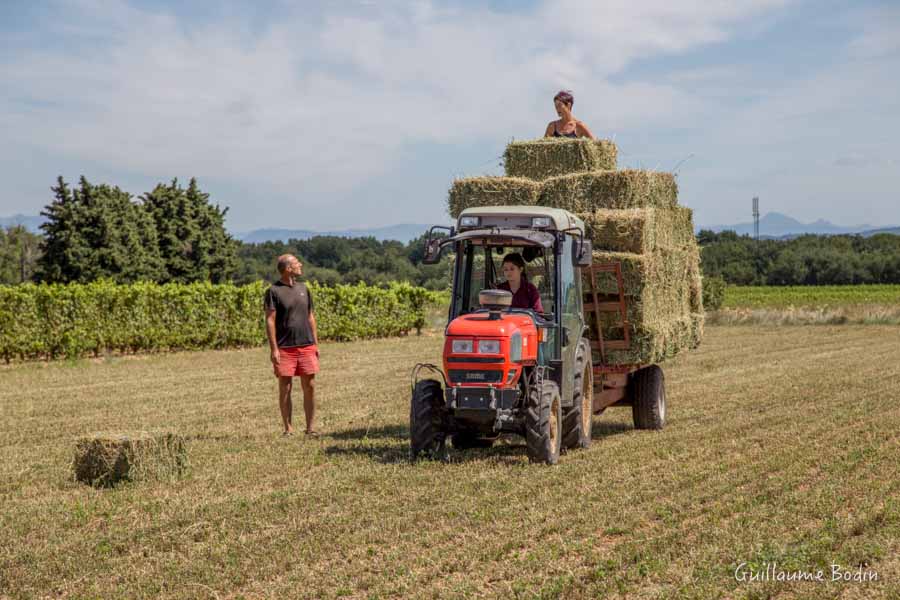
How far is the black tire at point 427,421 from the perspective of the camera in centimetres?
910

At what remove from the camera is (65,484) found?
8734 mm

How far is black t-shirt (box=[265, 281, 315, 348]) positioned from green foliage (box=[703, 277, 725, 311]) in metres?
35.3

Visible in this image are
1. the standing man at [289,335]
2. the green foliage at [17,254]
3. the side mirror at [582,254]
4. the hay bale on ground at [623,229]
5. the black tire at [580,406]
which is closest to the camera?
the side mirror at [582,254]

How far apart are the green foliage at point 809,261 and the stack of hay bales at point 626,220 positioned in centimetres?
5617

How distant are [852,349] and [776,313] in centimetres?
1480

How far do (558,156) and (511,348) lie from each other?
4699mm

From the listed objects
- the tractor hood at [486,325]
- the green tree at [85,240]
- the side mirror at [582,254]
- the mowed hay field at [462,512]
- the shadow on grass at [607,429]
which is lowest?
the shadow on grass at [607,429]

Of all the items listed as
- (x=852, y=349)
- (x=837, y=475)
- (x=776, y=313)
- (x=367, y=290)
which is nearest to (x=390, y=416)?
(x=837, y=475)

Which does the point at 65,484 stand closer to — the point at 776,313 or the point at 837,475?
the point at 837,475

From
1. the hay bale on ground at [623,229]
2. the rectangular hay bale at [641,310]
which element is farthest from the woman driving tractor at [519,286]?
the hay bale on ground at [623,229]

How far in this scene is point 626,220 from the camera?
445 inches

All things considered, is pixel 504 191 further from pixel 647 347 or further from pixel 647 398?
pixel 647 398

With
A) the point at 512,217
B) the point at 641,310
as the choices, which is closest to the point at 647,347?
the point at 641,310

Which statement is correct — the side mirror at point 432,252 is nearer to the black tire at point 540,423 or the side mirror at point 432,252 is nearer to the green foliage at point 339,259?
the black tire at point 540,423
